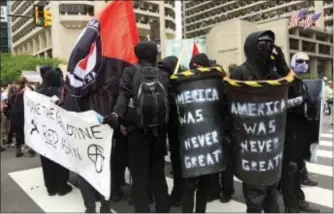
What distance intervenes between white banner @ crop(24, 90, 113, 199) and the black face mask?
1.66 meters

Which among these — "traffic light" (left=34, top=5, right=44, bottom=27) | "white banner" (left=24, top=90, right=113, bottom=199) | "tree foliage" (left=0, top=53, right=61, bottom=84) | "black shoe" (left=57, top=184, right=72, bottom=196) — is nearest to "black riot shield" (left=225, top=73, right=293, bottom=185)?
"white banner" (left=24, top=90, right=113, bottom=199)

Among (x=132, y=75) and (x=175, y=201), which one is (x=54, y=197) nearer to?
(x=175, y=201)

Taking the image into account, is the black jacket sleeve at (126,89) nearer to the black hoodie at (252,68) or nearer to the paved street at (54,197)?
the black hoodie at (252,68)

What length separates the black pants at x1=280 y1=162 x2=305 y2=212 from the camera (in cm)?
422

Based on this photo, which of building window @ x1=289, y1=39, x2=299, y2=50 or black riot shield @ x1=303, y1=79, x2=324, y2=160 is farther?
building window @ x1=289, y1=39, x2=299, y2=50

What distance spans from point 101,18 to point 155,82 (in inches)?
53.9

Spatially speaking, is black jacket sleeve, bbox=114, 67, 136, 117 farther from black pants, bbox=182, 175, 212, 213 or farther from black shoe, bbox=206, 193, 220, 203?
black shoe, bbox=206, 193, 220, 203

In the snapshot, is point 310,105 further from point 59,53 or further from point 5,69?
point 59,53

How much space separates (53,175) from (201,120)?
3.23m

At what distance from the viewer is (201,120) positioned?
3.52 meters

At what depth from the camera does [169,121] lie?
4.02 meters

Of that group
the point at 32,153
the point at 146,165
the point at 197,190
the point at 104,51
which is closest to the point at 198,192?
the point at 197,190

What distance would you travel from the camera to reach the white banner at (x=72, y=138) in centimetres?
427

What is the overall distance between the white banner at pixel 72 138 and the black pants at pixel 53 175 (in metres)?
0.31
